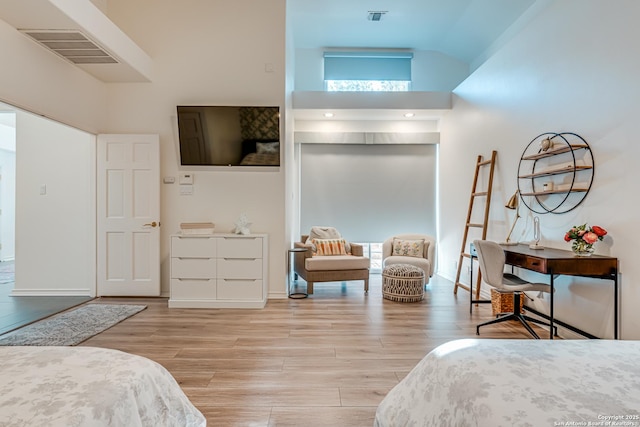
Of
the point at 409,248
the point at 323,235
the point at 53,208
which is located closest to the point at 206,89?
the point at 53,208

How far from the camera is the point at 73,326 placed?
314 centimetres

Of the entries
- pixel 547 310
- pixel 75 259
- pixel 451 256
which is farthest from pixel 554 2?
pixel 75 259

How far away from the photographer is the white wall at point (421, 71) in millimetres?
5949

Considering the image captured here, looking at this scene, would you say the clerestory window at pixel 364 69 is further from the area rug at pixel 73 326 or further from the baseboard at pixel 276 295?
the area rug at pixel 73 326

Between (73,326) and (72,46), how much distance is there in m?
2.66

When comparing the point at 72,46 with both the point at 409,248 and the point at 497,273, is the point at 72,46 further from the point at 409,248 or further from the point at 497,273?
the point at 409,248

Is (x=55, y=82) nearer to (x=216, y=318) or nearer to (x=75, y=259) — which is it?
(x=75, y=259)

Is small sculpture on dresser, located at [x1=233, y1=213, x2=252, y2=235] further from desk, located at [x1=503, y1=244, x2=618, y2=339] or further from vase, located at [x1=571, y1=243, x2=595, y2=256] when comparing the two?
vase, located at [x1=571, y1=243, x2=595, y2=256]

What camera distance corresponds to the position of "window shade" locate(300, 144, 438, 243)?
604 cm

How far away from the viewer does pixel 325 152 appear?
19.9 feet

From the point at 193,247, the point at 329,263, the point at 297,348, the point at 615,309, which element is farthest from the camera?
the point at 329,263

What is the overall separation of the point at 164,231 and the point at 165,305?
927 millimetres

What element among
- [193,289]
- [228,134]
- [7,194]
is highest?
[228,134]

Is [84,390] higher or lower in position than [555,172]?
lower
